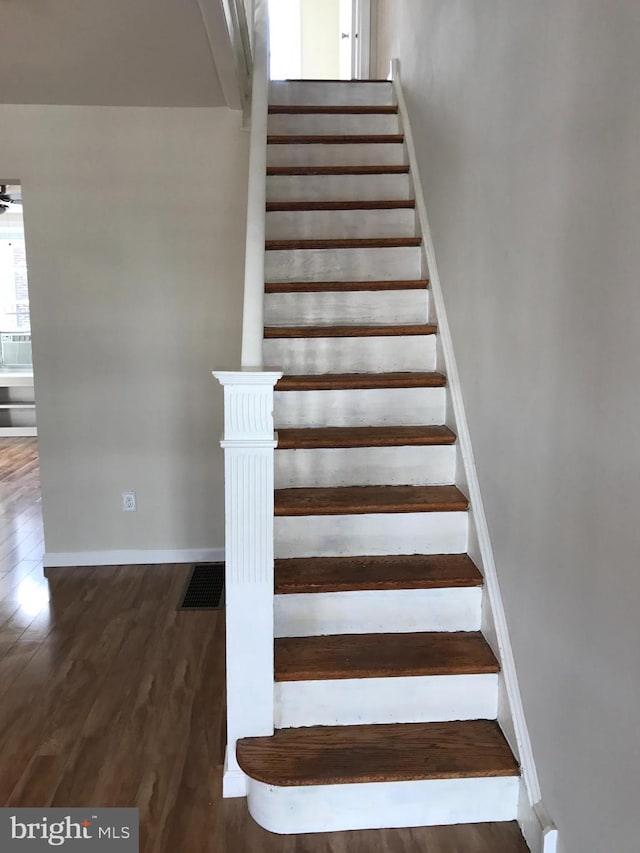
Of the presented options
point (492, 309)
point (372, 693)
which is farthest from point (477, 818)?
point (492, 309)

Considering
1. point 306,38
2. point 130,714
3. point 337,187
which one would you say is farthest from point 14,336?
point 130,714

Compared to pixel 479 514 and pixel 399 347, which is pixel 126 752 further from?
pixel 399 347

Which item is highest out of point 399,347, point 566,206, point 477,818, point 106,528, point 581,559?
point 566,206

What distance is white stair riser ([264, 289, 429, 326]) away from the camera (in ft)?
9.36

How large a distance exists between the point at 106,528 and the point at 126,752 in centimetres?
162

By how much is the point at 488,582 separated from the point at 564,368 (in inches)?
32.6

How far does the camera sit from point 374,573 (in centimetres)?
211

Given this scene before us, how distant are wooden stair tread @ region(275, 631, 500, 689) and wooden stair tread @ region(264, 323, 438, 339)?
121 cm

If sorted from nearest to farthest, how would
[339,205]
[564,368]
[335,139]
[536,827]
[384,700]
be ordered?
[564,368]
[536,827]
[384,700]
[339,205]
[335,139]

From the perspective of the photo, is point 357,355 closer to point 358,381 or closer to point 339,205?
point 358,381

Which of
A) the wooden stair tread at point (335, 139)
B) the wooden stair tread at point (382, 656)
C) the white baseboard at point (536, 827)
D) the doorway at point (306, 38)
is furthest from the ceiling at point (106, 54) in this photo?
the doorway at point (306, 38)

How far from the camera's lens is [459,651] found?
1980 millimetres

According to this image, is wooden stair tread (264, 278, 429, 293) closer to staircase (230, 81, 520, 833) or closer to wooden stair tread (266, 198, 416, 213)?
staircase (230, 81, 520, 833)

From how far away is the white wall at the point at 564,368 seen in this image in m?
1.21
